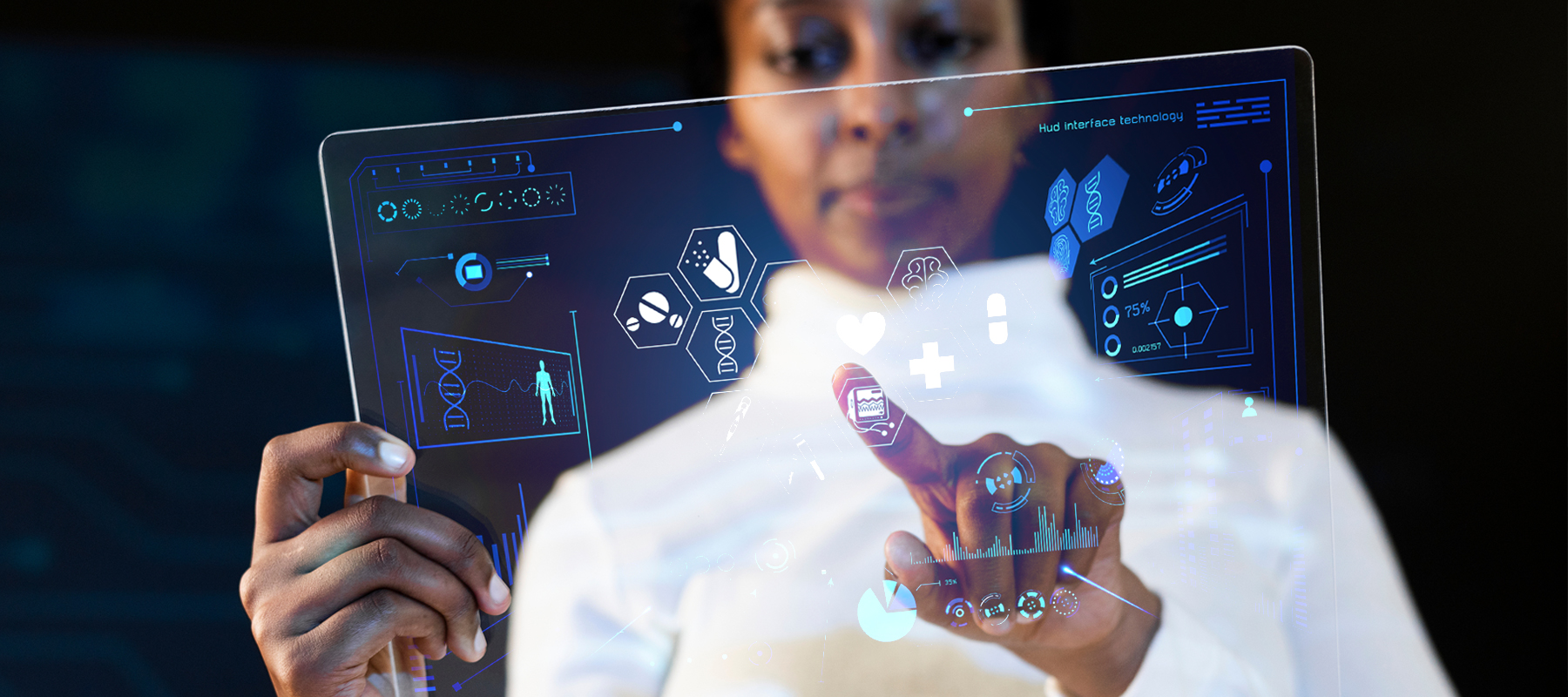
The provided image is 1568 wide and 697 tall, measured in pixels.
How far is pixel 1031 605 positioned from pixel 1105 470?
198 millimetres

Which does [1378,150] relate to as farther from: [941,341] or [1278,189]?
[941,341]

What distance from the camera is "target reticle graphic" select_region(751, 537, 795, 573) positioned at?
945 mm

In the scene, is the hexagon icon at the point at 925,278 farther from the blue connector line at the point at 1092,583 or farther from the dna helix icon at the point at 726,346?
the blue connector line at the point at 1092,583

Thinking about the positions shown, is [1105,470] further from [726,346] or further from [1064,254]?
[726,346]

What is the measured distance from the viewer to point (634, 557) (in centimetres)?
94

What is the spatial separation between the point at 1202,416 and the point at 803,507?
52cm

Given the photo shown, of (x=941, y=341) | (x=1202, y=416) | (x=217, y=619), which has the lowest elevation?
(x=217, y=619)

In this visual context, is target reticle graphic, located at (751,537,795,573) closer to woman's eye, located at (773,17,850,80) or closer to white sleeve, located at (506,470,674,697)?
white sleeve, located at (506,470,674,697)

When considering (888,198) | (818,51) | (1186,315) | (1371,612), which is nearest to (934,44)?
(818,51)

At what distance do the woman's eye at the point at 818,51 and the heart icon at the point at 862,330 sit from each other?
342 mm

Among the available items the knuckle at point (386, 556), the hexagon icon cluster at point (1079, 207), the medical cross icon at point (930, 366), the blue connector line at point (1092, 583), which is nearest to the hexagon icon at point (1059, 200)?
the hexagon icon cluster at point (1079, 207)

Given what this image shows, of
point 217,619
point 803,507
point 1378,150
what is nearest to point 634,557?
point 803,507

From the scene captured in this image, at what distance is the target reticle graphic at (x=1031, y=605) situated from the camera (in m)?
0.94

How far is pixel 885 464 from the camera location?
3.07ft
